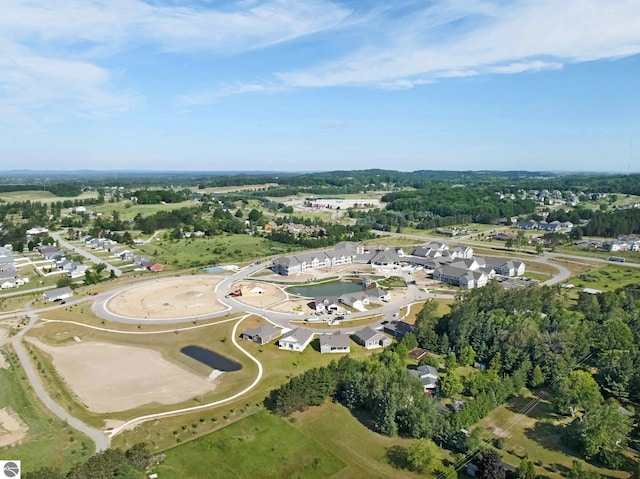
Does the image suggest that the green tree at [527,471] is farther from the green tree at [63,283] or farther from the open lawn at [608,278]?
the green tree at [63,283]

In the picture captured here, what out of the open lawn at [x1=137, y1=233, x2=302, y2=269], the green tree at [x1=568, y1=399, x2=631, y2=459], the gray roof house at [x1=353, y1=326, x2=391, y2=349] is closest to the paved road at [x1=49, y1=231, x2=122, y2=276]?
the open lawn at [x1=137, y1=233, x2=302, y2=269]

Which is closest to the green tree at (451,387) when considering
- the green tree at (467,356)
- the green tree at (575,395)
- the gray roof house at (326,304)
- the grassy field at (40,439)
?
the green tree at (467,356)

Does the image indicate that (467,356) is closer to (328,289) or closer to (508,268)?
(328,289)

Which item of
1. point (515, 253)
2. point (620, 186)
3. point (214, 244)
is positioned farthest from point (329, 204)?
point (620, 186)

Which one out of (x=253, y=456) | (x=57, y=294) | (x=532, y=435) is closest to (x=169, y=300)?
(x=57, y=294)

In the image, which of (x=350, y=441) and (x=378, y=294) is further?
(x=378, y=294)

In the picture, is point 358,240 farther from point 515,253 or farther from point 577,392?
point 577,392
